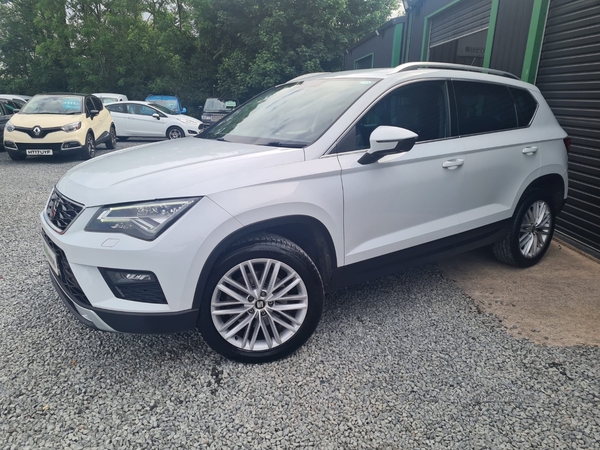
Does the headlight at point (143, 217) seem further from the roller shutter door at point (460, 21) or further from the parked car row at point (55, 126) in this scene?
the parked car row at point (55, 126)

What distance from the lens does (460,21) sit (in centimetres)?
790

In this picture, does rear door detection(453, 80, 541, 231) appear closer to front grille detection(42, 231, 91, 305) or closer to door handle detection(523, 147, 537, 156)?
door handle detection(523, 147, 537, 156)

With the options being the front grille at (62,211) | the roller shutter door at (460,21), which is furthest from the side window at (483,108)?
the roller shutter door at (460,21)

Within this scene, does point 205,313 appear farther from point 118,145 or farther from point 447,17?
point 118,145

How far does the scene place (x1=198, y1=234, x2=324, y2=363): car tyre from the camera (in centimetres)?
246

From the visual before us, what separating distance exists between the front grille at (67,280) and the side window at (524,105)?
11.9 feet

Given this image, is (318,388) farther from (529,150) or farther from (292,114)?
(529,150)

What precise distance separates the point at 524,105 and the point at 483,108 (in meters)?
0.61

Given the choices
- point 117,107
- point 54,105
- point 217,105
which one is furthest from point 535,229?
point 217,105

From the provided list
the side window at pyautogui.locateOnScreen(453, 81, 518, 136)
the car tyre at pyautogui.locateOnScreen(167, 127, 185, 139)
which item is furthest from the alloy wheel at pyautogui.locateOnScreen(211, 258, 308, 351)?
the car tyre at pyautogui.locateOnScreen(167, 127, 185, 139)

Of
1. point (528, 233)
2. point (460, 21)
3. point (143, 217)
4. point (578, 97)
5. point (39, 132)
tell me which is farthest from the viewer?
point (39, 132)

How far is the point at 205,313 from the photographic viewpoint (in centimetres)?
243

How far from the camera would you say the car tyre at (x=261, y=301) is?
2.46m

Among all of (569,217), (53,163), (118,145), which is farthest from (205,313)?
(118,145)
